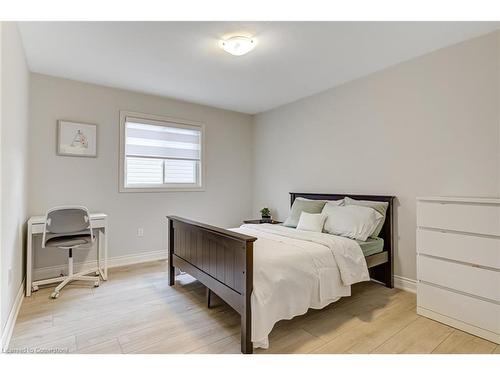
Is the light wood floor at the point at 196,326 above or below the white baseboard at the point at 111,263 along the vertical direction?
below

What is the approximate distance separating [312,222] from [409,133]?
1448 millimetres

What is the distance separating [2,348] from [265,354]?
1780 mm

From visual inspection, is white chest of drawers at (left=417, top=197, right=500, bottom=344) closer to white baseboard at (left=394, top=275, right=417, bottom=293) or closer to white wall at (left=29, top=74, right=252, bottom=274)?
white baseboard at (left=394, top=275, right=417, bottom=293)

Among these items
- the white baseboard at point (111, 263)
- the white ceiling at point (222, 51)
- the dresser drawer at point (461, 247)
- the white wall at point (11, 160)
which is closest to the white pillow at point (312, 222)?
the dresser drawer at point (461, 247)

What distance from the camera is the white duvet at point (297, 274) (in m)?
1.85

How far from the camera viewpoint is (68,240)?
2900 mm

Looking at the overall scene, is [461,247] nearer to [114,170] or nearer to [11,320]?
[11,320]

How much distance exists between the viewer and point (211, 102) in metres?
4.42

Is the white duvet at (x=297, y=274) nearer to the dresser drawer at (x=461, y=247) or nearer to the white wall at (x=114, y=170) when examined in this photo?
the dresser drawer at (x=461, y=247)

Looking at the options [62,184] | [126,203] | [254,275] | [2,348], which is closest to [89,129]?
[62,184]

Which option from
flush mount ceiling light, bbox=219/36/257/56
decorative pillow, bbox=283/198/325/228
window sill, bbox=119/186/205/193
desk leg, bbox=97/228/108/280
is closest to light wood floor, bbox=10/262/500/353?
desk leg, bbox=97/228/108/280

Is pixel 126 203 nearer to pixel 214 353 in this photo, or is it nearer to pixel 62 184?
pixel 62 184
